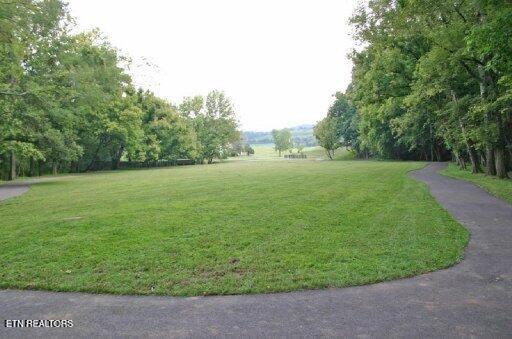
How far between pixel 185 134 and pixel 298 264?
54.9m

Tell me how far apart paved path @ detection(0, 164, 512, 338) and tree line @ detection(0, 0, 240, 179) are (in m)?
18.9

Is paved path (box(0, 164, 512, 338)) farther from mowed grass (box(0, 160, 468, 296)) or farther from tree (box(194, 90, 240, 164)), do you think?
tree (box(194, 90, 240, 164))

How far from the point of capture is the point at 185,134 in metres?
59.8

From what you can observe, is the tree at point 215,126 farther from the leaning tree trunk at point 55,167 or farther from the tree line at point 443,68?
the tree line at point 443,68

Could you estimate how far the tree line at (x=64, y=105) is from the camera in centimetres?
2361

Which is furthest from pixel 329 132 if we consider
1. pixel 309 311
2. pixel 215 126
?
pixel 309 311

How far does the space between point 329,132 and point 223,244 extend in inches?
2585

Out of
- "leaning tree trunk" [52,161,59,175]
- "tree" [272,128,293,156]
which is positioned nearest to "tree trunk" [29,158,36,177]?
"leaning tree trunk" [52,161,59,175]

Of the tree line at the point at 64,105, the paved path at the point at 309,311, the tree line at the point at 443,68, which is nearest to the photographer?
the paved path at the point at 309,311

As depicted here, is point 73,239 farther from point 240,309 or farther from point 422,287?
point 422,287

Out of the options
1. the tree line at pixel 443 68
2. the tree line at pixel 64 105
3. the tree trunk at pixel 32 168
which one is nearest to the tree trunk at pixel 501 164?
the tree line at pixel 443 68

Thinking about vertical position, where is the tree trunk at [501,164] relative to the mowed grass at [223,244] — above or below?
above

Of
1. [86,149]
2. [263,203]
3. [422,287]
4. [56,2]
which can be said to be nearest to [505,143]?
[263,203]

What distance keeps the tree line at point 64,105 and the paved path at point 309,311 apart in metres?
18.9
